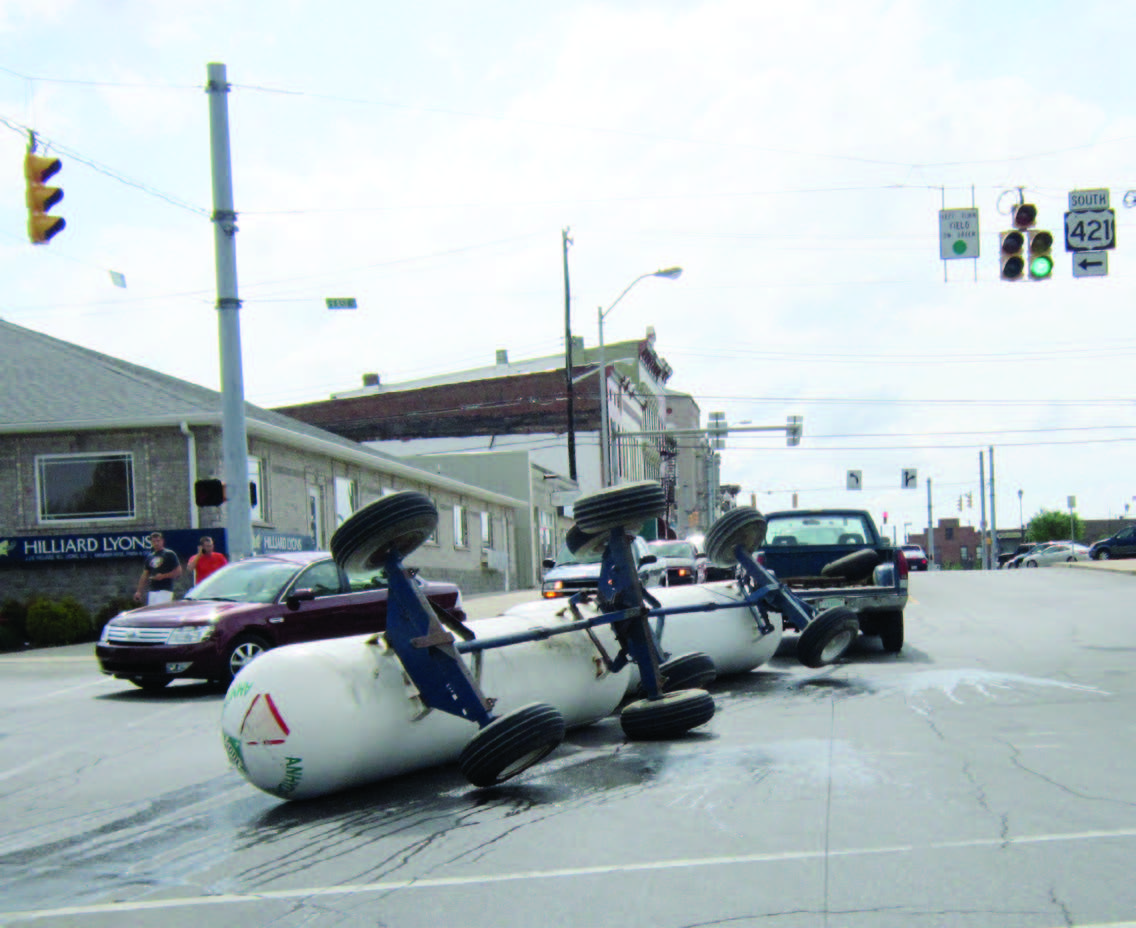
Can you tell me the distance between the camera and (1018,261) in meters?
17.0

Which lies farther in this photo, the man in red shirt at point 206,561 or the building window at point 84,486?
the building window at point 84,486

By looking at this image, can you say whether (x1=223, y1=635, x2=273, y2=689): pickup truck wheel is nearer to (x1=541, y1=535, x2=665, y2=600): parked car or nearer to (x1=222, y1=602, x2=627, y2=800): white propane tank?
(x1=222, y1=602, x2=627, y2=800): white propane tank

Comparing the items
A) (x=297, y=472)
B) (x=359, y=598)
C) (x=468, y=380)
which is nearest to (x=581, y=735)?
(x=359, y=598)

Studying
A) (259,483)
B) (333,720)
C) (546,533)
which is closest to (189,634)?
(333,720)

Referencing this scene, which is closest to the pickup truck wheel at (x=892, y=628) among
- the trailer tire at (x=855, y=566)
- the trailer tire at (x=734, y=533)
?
the trailer tire at (x=855, y=566)

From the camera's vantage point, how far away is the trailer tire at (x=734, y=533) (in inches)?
468

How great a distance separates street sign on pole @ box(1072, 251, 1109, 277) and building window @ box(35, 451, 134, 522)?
1800 cm

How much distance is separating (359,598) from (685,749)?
6656 millimetres

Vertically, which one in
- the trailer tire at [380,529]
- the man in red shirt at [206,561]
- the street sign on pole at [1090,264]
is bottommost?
the man in red shirt at [206,561]

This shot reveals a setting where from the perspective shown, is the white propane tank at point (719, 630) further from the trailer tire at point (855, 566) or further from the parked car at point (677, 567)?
the parked car at point (677, 567)

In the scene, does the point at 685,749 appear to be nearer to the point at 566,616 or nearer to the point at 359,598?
the point at 566,616

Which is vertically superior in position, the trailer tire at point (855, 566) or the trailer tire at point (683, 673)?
the trailer tire at point (855, 566)

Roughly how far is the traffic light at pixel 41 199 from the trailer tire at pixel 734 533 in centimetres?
784

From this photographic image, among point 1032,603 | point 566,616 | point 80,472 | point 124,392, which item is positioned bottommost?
point 1032,603
